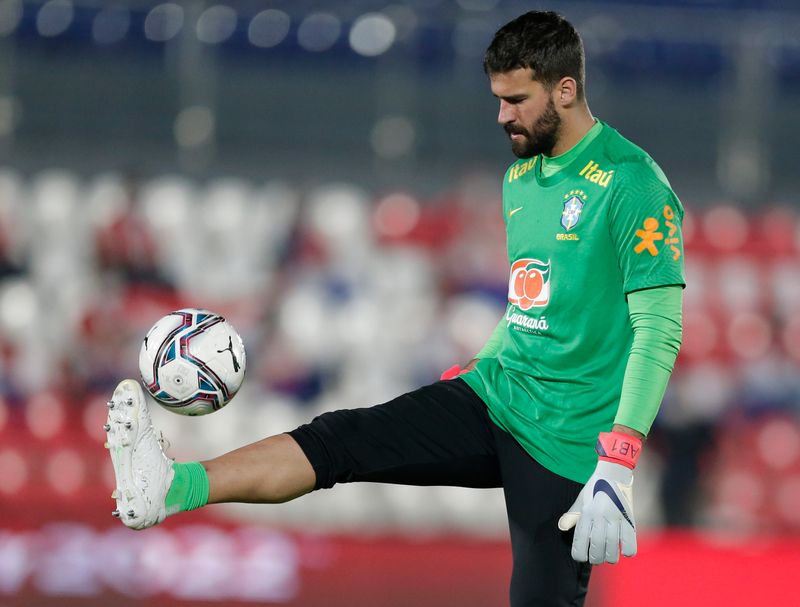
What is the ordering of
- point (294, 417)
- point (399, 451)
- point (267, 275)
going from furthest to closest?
1. point (267, 275)
2. point (294, 417)
3. point (399, 451)

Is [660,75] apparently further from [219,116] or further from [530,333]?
[530,333]

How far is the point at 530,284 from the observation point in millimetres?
3859

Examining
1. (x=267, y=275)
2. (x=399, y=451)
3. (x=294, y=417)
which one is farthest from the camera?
(x=267, y=275)

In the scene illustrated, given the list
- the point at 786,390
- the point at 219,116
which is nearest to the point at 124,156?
the point at 219,116

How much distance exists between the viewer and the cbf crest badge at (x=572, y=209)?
3715mm

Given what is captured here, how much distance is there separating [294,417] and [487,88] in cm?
290

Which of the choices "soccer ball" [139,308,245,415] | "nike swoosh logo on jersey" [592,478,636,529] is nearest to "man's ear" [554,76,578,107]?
"nike swoosh logo on jersey" [592,478,636,529]

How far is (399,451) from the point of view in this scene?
3.84 meters

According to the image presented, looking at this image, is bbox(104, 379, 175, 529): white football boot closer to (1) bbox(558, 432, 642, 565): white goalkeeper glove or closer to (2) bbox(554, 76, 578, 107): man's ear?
(1) bbox(558, 432, 642, 565): white goalkeeper glove

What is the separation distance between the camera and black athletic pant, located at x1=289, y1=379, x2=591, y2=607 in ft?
12.3

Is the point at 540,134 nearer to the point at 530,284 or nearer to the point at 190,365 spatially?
the point at 530,284

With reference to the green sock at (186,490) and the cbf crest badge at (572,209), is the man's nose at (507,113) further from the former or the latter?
the green sock at (186,490)

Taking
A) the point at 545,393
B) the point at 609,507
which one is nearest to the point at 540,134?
the point at 545,393

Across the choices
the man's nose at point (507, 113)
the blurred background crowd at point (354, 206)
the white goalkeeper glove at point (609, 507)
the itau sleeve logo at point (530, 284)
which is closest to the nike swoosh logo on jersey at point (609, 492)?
the white goalkeeper glove at point (609, 507)
